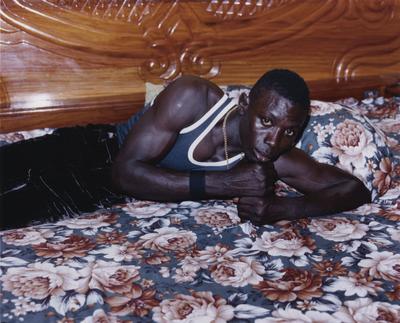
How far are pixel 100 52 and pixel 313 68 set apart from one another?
3.91ft

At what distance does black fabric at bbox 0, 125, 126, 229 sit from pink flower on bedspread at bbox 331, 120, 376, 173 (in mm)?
841

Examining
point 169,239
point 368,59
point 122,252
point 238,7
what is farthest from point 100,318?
point 368,59

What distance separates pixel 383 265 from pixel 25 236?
101cm

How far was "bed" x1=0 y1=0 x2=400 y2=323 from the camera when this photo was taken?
1.21 metres

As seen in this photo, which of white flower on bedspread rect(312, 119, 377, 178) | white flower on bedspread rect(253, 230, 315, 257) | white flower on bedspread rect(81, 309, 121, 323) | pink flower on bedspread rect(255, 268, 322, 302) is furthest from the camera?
white flower on bedspread rect(312, 119, 377, 178)

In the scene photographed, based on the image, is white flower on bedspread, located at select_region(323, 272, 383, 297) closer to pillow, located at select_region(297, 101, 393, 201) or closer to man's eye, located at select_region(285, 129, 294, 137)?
man's eye, located at select_region(285, 129, 294, 137)

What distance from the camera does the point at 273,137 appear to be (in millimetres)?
1603

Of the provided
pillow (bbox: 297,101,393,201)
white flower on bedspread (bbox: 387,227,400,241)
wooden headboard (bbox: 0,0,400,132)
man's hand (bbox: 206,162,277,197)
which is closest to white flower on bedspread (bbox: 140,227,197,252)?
man's hand (bbox: 206,162,277,197)

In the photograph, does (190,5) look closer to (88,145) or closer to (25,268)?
(88,145)

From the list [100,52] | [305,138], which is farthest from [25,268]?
[100,52]

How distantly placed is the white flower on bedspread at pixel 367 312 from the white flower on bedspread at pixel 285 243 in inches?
10.3

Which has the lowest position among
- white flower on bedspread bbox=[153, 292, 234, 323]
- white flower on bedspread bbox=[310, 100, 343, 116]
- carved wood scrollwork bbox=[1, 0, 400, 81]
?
white flower on bedspread bbox=[153, 292, 234, 323]

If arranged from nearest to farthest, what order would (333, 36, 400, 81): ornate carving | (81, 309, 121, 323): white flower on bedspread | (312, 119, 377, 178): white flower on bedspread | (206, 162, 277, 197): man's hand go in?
(81, 309, 121, 323): white flower on bedspread, (206, 162, 277, 197): man's hand, (312, 119, 377, 178): white flower on bedspread, (333, 36, 400, 81): ornate carving

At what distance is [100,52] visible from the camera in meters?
2.45
